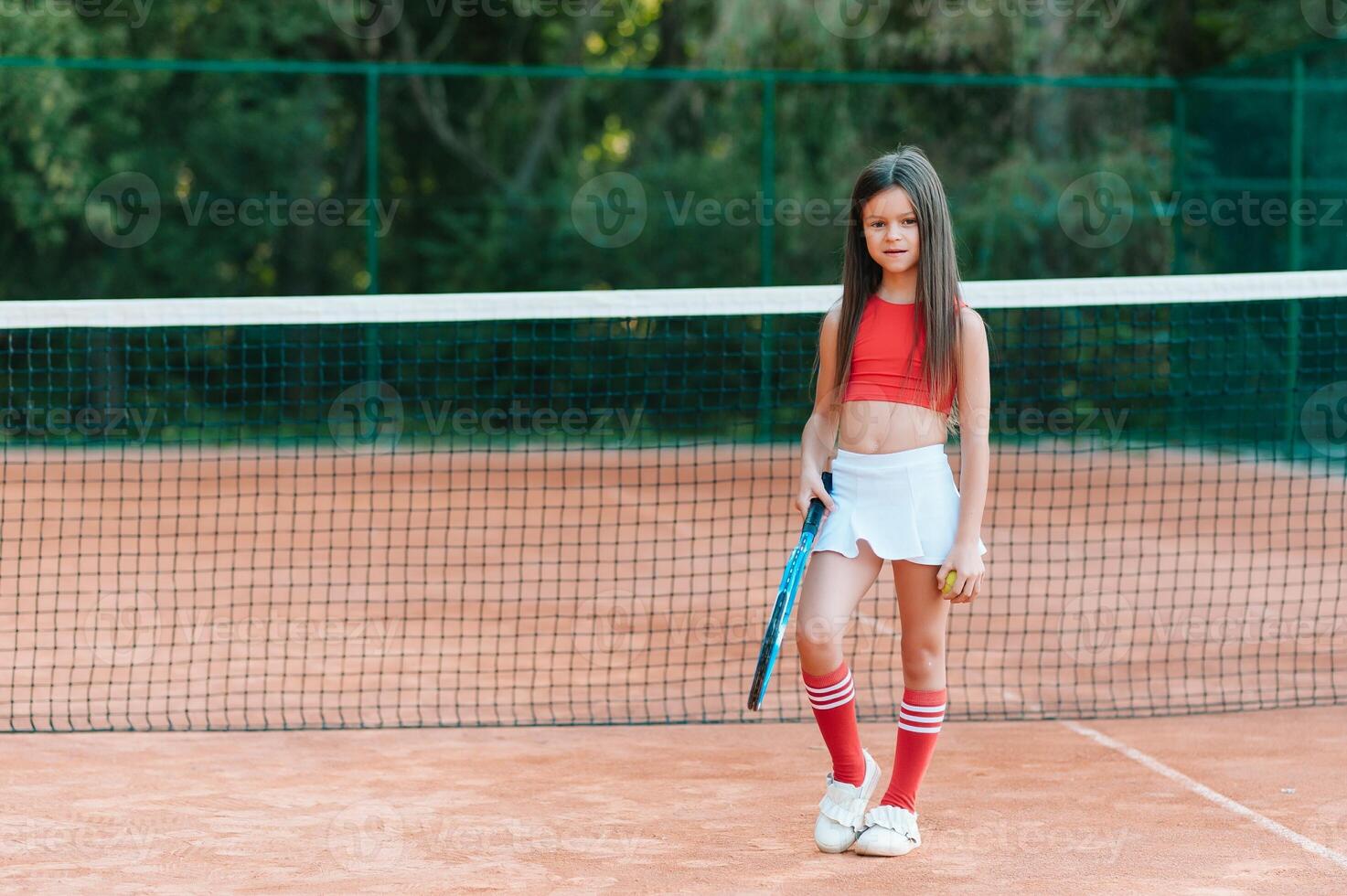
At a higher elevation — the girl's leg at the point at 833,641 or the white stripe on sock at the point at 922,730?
the girl's leg at the point at 833,641

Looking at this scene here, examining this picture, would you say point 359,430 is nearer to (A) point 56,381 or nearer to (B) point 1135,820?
(A) point 56,381

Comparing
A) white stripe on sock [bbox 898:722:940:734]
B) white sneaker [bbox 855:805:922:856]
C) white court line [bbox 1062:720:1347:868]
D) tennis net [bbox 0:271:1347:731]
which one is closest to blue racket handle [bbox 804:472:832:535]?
white stripe on sock [bbox 898:722:940:734]

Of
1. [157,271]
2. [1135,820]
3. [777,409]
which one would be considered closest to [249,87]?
[157,271]

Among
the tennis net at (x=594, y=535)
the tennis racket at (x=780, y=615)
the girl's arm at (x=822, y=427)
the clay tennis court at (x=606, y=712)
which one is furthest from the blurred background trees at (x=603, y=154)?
the tennis racket at (x=780, y=615)

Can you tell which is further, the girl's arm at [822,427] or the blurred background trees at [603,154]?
the blurred background trees at [603,154]

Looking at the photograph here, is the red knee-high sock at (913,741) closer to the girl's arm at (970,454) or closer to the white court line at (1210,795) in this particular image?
the girl's arm at (970,454)

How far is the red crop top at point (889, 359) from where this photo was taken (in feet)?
11.6

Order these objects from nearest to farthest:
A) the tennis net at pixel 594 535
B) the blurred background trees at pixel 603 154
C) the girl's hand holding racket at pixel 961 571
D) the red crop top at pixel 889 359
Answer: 1. the girl's hand holding racket at pixel 961 571
2. the red crop top at pixel 889 359
3. the tennis net at pixel 594 535
4. the blurred background trees at pixel 603 154

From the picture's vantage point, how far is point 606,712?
5.08 metres

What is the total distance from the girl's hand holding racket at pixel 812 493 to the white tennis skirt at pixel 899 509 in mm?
36

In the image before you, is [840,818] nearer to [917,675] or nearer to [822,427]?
[917,675]

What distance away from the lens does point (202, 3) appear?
14812mm

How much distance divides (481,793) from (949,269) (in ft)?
5.97

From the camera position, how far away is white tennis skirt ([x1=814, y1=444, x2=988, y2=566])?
137 inches
